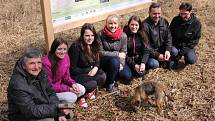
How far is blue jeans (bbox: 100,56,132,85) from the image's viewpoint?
5.30 m

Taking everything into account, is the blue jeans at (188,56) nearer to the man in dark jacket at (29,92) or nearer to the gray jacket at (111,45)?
the gray jacket at (111,45)

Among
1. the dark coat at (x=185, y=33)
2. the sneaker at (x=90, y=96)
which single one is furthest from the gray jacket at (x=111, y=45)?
the dark coat at (x=185, y=33)

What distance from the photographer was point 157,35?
19.4ft

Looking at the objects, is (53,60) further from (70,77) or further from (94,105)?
(94,105)

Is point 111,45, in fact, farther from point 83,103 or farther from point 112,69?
point 83,103

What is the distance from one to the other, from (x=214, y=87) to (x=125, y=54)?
1500mm

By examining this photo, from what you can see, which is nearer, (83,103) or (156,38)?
(83,103)

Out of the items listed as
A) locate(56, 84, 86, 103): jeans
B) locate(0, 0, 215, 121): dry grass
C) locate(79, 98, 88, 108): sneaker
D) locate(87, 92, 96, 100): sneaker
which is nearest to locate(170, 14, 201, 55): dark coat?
locate(0, 0, 215, 121): dry grass

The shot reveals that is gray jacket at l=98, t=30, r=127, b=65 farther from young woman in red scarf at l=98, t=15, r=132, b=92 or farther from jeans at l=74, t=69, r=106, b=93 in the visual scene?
jeans at l=74, t=69, r=106, b=93

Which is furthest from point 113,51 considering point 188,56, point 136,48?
point 188,56

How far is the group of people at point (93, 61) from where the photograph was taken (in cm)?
385

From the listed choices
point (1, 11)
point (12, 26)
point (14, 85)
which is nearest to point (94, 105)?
point (14, 85)

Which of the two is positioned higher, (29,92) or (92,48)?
(92,48)

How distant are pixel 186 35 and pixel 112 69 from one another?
162cm
